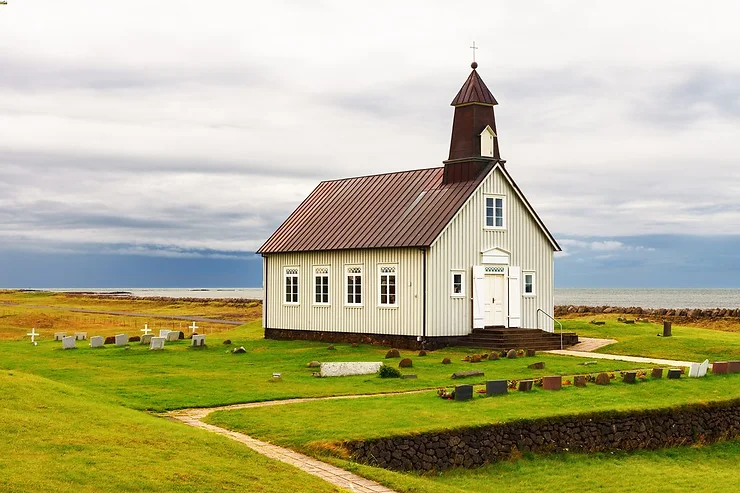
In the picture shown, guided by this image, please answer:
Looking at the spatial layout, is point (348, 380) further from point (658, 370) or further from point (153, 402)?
point (658, 370)

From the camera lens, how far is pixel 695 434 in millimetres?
23656

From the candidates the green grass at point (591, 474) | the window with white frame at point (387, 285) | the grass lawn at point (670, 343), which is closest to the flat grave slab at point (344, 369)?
the green grass at point (591, 474)

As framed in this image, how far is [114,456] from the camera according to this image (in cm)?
1466

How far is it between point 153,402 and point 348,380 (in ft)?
21.3

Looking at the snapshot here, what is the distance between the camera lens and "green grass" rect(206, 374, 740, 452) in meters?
18.6

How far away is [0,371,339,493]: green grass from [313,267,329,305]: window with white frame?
73.6 feet

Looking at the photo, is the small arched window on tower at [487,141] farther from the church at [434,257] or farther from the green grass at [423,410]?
the green grass at [423,410]

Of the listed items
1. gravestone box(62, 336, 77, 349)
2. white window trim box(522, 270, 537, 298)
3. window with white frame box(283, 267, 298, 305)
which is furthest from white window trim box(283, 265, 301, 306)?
white window trim box(522, 270, 537, 298)

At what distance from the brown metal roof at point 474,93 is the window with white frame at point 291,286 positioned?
Answer: 11.2 metres

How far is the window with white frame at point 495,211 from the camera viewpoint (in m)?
38.4

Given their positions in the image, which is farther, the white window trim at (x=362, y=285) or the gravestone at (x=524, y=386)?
the white window trim at (x=362, y=285)

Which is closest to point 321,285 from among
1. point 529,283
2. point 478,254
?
point 478,254

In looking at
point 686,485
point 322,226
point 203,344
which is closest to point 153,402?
point 686,485

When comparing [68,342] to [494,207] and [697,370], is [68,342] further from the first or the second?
[697,370]
